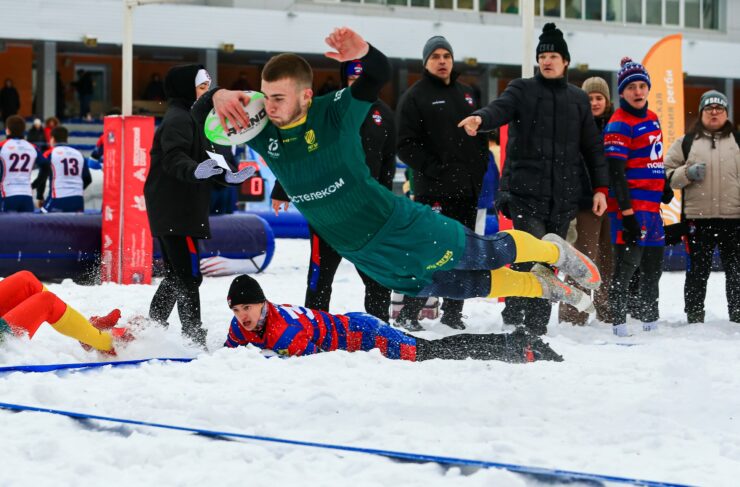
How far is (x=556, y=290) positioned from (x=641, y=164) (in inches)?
A: 84.5

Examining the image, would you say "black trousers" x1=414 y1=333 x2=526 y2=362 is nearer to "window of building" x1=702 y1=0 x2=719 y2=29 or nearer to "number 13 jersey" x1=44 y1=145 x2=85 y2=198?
"number 13 jersey" x1=44 y1=145 x2=85 y2=198

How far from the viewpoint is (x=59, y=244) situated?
32.3 ft

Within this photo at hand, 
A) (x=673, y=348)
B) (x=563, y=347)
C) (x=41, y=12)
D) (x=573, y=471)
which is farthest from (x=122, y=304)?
(x=41, y=12)

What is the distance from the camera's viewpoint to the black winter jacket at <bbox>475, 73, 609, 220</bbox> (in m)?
6.70

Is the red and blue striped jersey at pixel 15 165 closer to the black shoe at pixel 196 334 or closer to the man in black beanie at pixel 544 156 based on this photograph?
the black shoe at pixel 196 334

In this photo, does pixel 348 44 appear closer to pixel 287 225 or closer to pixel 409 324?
pixel 409 324

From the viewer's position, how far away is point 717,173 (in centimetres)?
777

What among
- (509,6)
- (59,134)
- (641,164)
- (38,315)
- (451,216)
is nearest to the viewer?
(38,315)

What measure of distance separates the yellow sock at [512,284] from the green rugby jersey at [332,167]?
0.78 m

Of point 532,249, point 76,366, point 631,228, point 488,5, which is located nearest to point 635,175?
point 631,228

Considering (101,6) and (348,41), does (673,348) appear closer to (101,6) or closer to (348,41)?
(348,41)

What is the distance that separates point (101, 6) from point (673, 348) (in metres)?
22.7

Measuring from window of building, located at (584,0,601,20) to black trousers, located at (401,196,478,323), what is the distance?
28.4 meters

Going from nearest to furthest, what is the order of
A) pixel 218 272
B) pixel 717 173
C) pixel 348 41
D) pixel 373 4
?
pixel 348 41
pixel 717 173
pixel 218 272
pixel 373 4
